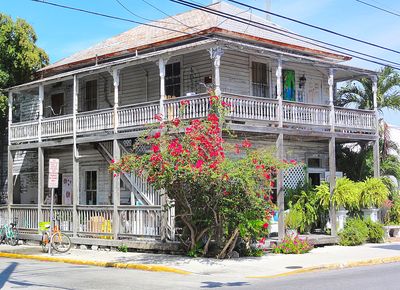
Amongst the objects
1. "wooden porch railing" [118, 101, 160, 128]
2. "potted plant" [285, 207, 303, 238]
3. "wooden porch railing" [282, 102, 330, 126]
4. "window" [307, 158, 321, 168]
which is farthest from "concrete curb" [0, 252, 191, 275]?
"window" [307, 158, 321, 168]

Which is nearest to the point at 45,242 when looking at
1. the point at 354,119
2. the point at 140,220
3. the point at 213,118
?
the point at 140,220

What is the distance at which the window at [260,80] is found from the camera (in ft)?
76.0

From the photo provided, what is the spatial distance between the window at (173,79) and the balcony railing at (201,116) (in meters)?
2.49

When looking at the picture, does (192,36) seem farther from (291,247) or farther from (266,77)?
(291,247)

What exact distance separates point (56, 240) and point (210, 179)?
7.13 m

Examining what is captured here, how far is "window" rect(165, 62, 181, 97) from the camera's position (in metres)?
23.2

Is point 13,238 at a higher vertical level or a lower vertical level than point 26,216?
lower

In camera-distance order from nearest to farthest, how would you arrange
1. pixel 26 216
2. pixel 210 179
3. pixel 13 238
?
pixel 210 179 < pixel 13 238 < pixel 26 216

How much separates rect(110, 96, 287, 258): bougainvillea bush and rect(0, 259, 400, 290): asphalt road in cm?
270

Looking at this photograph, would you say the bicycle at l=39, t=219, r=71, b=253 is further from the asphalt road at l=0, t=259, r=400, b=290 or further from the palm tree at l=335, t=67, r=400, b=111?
the palm tree at l=335, t=67, r=400, b=111

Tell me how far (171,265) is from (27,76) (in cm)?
1707

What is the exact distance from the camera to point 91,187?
26641mm

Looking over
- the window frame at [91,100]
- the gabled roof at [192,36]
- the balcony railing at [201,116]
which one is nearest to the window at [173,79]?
the gabled roof at [192,36]

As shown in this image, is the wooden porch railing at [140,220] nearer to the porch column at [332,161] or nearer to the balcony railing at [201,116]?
the balcony railing at [201,116]
